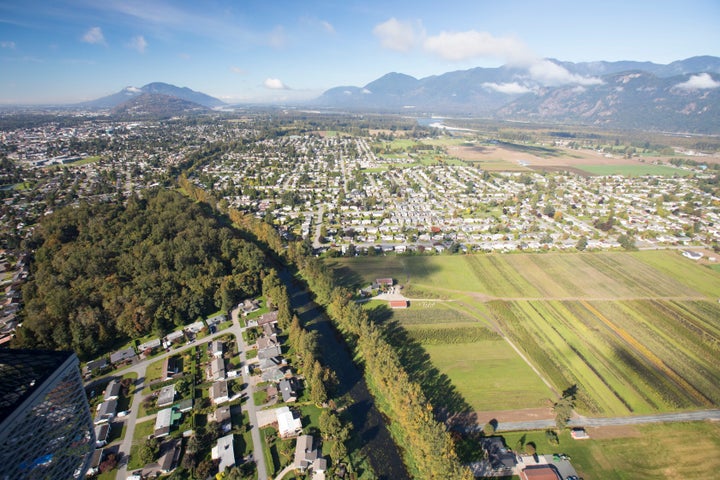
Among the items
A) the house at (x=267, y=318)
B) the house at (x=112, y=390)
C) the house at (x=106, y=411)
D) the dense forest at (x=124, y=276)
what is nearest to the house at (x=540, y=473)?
the house at (x=267, y=318)

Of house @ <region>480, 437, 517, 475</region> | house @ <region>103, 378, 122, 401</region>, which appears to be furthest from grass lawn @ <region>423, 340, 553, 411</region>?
house @ <region>103, 378, 122, 401</region>

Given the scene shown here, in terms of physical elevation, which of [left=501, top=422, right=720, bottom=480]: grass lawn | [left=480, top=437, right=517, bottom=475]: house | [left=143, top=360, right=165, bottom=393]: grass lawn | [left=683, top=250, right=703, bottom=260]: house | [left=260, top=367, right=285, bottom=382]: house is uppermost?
[left=683, top=250, right=703, bottom=260]: house

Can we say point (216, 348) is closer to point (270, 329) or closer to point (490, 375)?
point (270, 329)

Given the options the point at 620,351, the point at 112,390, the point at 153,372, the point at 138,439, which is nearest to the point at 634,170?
the point at 620,351

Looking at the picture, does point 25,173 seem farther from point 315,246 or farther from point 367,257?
point 367,257

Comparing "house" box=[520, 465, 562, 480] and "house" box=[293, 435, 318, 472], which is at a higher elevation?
"house" box=[293, 435, 318, 472]

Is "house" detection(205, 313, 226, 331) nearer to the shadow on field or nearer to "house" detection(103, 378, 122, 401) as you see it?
"house" detection(103, 378, 122, 401)

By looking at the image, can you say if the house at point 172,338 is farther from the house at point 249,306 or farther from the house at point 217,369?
the house at point 249,306
